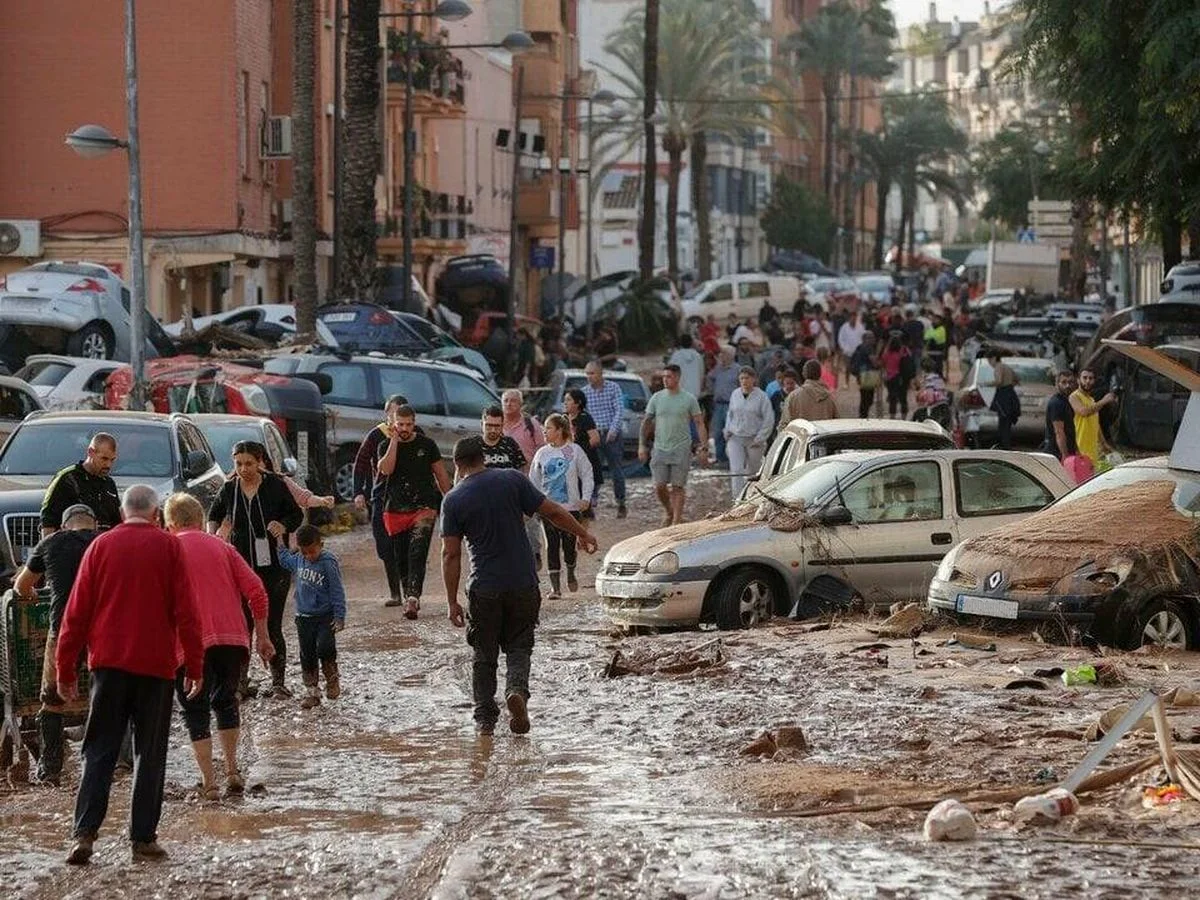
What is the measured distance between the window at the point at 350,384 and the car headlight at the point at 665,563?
1190cm

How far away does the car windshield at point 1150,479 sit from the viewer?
55.3ft

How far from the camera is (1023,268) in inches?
3597

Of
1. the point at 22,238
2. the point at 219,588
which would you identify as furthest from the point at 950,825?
the point at 22,238

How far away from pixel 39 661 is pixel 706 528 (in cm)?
706

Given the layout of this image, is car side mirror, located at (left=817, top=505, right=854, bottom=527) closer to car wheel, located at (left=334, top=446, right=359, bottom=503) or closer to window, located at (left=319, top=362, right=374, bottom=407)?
car wheel, located at (left=334, top=446, right=359, bottom=503)

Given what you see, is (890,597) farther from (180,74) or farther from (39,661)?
(180,74)

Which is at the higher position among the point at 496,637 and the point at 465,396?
the point at 496,637

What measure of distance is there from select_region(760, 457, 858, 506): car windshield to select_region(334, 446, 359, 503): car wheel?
391 inches

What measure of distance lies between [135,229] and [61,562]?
18984 millimetres

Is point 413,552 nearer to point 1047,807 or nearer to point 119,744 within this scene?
point 119,744

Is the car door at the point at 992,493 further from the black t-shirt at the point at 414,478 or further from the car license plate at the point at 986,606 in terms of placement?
the black t-shirt at the point at 414,478

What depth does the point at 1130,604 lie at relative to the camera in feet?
53.0

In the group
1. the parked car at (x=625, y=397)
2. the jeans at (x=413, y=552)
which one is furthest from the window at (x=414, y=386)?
the jeans at (x=413, y=552)

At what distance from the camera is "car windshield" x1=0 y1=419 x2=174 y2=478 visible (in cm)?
2005
